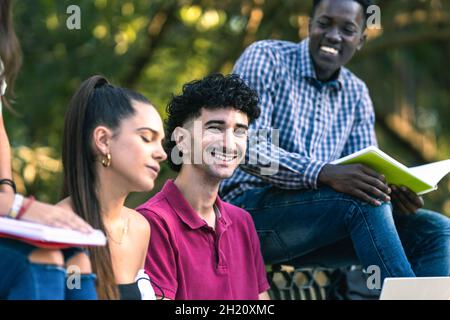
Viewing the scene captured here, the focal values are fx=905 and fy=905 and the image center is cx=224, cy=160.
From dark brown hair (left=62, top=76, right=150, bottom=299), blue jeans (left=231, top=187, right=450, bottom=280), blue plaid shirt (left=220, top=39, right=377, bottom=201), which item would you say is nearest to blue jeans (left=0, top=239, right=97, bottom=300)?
dark brown hair (left=62, top=76, right=150, bottom=299)

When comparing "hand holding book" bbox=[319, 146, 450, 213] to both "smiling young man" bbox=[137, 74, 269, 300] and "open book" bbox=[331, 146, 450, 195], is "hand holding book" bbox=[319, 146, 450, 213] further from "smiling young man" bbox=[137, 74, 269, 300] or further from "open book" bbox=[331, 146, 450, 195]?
"smiling young man" bbox=[137, 74, 269, 300]

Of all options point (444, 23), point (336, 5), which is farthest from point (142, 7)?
point (336, 5)

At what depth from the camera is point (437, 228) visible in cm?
379

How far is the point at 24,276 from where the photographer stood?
2.29 m

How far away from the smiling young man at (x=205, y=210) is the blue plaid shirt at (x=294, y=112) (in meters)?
0.33

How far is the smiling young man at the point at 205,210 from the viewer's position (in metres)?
3.16

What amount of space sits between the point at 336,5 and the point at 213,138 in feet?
3.72

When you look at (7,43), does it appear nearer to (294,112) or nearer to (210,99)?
(210,99)

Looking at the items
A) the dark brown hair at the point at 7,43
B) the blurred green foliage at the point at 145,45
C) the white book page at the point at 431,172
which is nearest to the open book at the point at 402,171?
the white book page at the point at 431,172

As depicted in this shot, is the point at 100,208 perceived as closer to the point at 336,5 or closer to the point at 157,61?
the point at 336,5

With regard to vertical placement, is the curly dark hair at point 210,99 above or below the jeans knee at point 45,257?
above

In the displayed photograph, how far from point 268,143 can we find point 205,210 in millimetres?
565

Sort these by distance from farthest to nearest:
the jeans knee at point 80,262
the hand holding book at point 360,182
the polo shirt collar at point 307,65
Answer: the polo shirt collar at point 307,65 → the hand holding book at point 360,182 → the jeans knee at point 80,262

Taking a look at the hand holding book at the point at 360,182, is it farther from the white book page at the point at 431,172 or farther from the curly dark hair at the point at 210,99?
the curly dark hair at the point at 210,99
